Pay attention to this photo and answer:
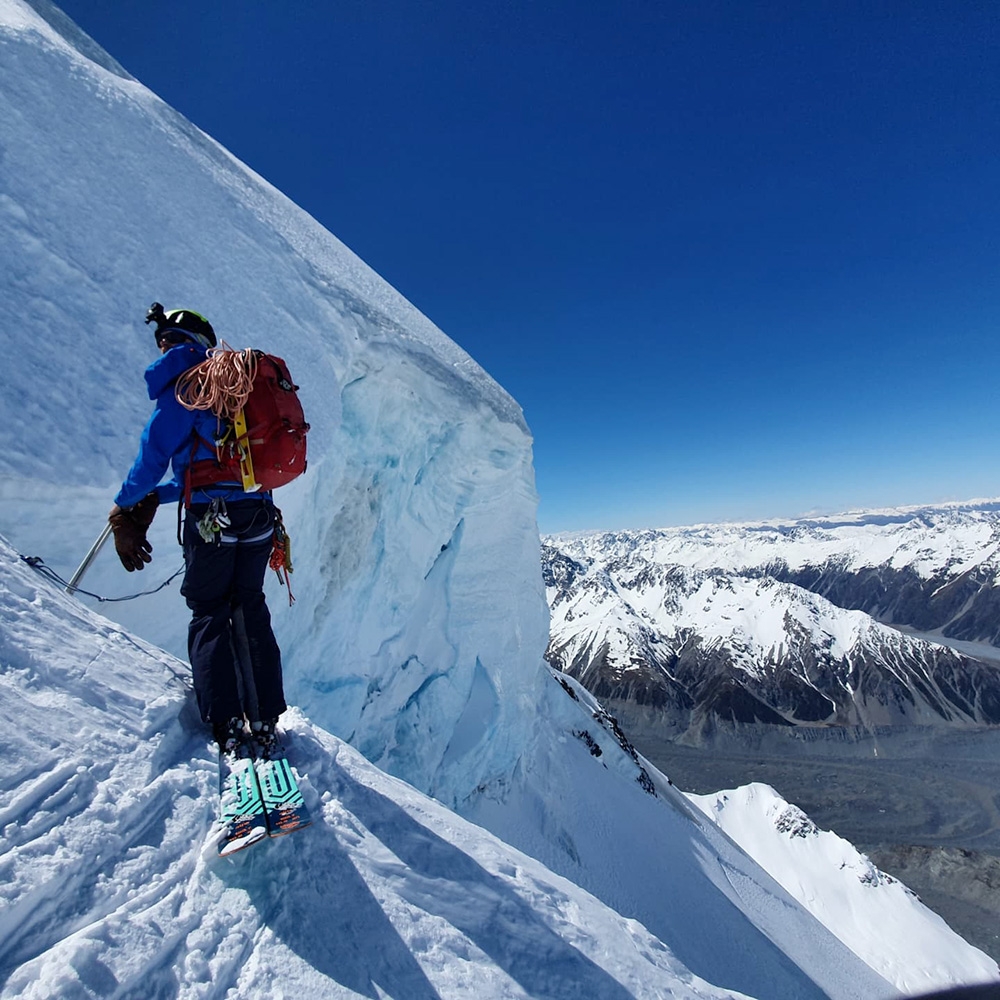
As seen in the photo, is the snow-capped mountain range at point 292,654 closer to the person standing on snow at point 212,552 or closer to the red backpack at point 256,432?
the person standing on snow at point 212,552

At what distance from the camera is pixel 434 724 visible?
13.0 meters

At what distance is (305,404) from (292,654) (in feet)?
12.5

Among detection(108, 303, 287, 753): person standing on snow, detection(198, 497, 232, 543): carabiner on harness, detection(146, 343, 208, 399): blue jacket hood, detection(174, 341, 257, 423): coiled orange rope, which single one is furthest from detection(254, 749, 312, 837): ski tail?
detection(146, 343, 208, 399): blue jacket hood

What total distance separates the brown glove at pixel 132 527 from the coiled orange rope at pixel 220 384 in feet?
2.41

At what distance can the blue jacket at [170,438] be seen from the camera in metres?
2.87

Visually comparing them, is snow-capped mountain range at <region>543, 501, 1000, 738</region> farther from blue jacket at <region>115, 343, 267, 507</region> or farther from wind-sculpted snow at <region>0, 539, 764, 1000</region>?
blue jacket at <region>115, 343, 267, 507</region>

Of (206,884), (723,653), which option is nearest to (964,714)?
(723,653)

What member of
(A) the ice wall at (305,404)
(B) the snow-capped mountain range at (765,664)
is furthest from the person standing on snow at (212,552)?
(B) the snow-capped mountain range at (765,664)

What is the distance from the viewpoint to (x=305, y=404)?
7.36 meters

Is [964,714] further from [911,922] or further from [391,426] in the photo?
[391,426]

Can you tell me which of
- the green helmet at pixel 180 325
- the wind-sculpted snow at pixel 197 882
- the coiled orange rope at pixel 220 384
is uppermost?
the green helmet at pixel 180 325

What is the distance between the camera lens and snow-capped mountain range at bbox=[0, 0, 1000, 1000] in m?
2.07

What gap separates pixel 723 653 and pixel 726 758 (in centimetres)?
4537

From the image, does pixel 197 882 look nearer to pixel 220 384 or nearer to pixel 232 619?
pixel 232 619
